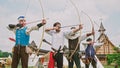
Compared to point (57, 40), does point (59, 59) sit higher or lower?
lower

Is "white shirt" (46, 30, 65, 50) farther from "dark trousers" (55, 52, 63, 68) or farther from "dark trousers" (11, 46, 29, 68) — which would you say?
"dark trousers" (11, 46, 29, 68)

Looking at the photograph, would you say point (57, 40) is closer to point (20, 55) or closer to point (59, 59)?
point (59, 59)

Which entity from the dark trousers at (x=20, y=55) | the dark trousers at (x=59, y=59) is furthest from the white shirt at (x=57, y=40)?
the dark trousers at (x=20, y=55)

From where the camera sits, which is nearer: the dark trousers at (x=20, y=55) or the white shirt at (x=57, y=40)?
the dark trousers at (x=20, y=55)

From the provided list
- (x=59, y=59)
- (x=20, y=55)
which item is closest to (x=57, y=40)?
(x=59, y=59)

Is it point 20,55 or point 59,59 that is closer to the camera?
point 20,55

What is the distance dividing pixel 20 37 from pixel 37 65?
22.9 feet

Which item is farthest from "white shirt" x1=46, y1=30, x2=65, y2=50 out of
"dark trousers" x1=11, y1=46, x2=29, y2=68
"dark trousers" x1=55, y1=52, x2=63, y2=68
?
"dark trousers" x1=11, y1=46, x2=29, y2=68

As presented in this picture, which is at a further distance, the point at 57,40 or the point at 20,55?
the point at 57,40

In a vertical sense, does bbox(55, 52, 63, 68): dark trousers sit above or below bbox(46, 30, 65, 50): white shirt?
below

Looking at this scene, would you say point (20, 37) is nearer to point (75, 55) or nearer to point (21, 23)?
point (21, 23)

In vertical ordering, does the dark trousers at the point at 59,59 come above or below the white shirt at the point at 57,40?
below

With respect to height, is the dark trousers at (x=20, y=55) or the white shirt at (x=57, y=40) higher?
the white shirt at (x=57, y=40)

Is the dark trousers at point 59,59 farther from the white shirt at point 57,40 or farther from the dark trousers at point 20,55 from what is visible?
the dark trousers at point 20,55
